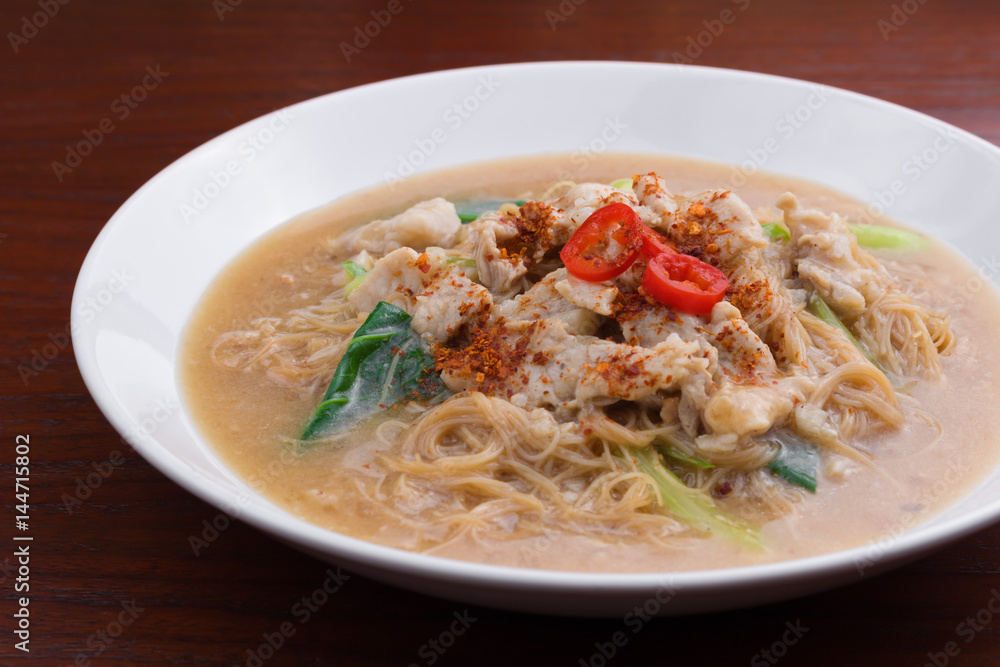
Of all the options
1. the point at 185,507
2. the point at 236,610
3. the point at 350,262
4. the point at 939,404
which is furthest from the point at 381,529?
the point at 939,404

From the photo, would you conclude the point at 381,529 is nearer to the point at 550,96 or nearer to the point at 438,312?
the point at 438,312

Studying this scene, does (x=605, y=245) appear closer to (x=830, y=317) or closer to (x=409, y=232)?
(x=830, y=317)

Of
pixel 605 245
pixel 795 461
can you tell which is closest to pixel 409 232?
pixel 605 245

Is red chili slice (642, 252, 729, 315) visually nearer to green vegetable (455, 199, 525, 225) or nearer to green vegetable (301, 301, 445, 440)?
green vegetable (301, 301, 445, 440)

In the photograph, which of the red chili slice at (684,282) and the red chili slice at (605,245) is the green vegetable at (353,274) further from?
the red chili slice at (684,282)

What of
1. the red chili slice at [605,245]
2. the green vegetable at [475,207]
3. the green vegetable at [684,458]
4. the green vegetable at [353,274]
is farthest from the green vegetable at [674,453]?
the green vegetable at [475,207]
